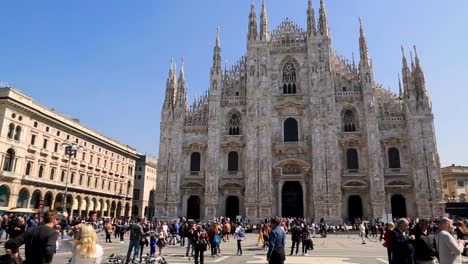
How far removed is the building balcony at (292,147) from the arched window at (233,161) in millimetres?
4639

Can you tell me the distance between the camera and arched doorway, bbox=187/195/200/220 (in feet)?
127

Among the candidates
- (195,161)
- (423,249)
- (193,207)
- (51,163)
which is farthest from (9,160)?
(423,249)

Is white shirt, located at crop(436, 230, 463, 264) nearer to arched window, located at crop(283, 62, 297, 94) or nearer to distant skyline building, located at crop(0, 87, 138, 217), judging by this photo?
distant skyline building, located at crop(0, 87, 138, 217)

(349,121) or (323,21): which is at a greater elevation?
(323,21)

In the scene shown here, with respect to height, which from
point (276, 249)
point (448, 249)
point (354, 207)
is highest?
point (354, 207)

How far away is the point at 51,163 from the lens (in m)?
40.8

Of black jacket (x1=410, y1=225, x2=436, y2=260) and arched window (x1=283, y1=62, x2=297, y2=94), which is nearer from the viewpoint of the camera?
black jacket (x1=410, y1=225, x2=436, y2=260)

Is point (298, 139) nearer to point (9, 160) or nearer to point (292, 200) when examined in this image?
point (292, 200)

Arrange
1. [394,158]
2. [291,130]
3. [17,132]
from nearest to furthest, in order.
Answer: [17,132] < [394,158] < [291,130]

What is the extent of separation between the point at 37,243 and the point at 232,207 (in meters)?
34.0

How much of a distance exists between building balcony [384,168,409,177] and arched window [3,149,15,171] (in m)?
37.4

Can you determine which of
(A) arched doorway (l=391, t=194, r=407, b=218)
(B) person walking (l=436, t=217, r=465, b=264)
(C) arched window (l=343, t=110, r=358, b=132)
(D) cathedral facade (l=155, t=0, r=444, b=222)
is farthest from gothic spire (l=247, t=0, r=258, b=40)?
(B) person walking (l=436, t=217, r=465, b=264)

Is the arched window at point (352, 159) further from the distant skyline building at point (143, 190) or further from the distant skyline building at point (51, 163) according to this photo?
the distant skyline building at point (143, 190)

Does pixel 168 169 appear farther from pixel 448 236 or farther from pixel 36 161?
pixel 448 236
